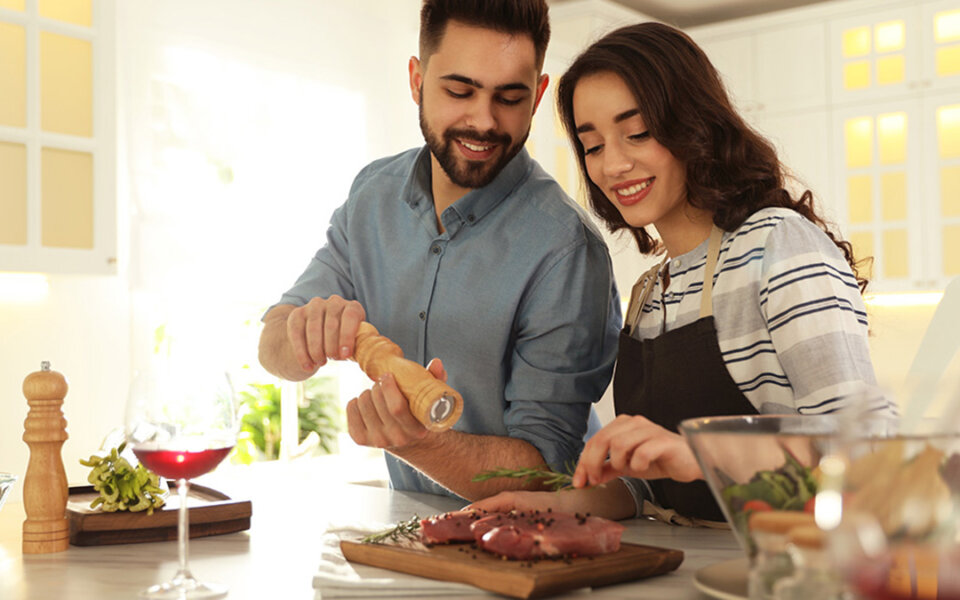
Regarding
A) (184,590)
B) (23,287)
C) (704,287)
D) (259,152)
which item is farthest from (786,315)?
(259,152)

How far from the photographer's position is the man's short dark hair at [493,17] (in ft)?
5.69

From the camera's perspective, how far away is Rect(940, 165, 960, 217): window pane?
4.21 meters

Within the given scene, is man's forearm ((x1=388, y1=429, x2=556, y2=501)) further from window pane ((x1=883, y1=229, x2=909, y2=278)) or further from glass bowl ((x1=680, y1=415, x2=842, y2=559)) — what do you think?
window pane ((x1=883, y1=229, x2=909, y2=278))

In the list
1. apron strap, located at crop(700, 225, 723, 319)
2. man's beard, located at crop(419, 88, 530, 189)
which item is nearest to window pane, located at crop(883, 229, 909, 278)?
man's beard, located at crop(419, 88, 530, 189)

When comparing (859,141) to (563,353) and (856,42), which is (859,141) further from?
(563,353)

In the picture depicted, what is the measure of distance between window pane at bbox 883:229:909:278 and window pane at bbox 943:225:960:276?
0.16 m

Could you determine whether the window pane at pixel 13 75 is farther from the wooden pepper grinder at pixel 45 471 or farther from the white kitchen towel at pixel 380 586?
the white kitchen towel at pixel 380 586

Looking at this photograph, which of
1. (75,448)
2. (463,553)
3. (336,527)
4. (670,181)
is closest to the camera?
(463,553)

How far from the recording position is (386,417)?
132 cm

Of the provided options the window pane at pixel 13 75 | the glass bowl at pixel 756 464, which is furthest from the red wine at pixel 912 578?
the window pane at pixel 13 75

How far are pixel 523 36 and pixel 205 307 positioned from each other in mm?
2170

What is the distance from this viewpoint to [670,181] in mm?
1521

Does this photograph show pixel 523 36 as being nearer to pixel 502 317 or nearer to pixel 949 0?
pixel 502 317

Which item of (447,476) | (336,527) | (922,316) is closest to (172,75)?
(447,476)
